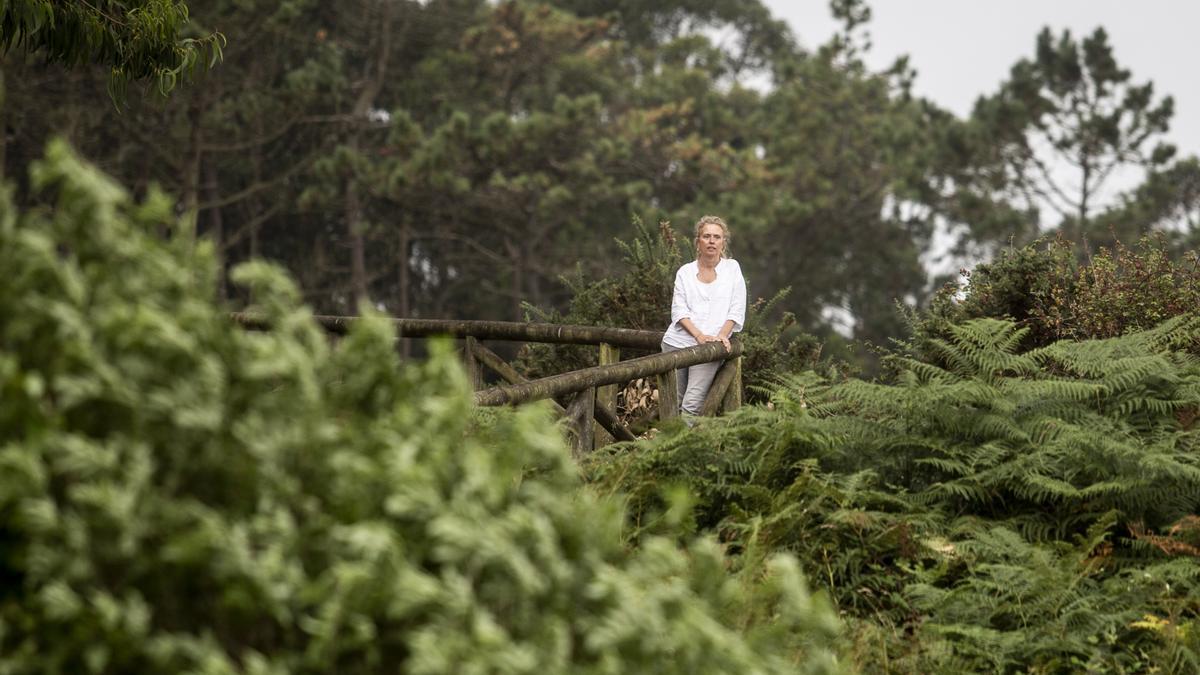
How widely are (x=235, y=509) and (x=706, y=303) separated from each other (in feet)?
24.4

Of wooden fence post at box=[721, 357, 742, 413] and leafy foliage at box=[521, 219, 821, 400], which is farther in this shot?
leafy foliage at box=[521, 219, 821, 400]

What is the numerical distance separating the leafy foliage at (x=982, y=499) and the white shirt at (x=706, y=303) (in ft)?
7.25

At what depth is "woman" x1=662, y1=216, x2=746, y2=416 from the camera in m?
9.84

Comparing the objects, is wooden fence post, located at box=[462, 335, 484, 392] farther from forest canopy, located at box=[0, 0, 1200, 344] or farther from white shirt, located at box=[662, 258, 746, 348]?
forest canopy, located at box=[0, 0, 1200, 344]

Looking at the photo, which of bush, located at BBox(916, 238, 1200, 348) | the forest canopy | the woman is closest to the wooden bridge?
the woman

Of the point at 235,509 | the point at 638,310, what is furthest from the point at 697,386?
the point at 235,509

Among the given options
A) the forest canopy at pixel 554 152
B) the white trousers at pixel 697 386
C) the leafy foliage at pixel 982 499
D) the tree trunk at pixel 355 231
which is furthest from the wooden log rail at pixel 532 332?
the tree trunk at pixel 355 231

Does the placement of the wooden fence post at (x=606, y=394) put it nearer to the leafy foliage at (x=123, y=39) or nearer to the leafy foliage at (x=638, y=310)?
the leafy foliage at (x=638, y=310)

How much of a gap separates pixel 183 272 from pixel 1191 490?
5.25 meters

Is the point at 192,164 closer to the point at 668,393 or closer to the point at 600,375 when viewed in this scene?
the point at 668,393

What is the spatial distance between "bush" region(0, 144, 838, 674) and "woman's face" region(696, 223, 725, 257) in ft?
23.8

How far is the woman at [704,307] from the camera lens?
9836 mm

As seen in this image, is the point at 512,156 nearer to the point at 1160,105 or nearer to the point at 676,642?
the point at 1160,105

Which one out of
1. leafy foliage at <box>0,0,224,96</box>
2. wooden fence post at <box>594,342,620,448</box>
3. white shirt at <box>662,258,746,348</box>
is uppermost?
leafy foliage at <box>0,0,224,96</box>
